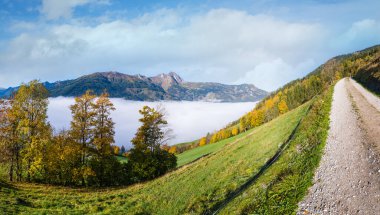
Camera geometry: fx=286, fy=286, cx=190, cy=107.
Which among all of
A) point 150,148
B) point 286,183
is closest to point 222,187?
point 286,183

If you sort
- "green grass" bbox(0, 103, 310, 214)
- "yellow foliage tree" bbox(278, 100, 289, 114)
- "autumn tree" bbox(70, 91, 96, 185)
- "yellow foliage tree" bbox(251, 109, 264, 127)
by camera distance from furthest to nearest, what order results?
"yellow foliage tree" bbox(251, 109, 264, 127) → "yellow foliage tree" bbox(278, 100, 289, 114) → "autumn tree" bbox(70, 91, 96, 185) → "green grass" bbox(0, 103, 310, 214)

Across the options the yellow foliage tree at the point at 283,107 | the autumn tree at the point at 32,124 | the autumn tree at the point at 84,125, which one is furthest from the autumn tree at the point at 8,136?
the yellow foliage tree at the point at 283,107

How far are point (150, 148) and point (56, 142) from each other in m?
17.1

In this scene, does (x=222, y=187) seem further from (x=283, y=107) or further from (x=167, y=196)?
(x=283, y=107)

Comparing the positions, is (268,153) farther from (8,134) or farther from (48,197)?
(8,134)

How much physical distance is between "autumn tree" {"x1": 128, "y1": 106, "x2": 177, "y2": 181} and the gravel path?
37.6 meters

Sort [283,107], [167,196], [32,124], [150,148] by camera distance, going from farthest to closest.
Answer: [283,107] < [150,148] < [32,124] < [167,196]

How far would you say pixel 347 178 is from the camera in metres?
15.8

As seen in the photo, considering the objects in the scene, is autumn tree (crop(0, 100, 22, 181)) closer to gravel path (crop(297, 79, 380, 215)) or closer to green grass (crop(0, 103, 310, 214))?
green grass (crop(0, 103, 310, 214))

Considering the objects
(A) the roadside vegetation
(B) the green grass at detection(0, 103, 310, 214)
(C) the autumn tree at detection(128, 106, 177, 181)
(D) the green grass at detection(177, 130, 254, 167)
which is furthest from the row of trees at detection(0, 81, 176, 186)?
(D) the green grass at detection(177, 130, 254, 167)

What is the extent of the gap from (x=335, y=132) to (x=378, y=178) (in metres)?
10.2

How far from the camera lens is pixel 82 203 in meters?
34.2

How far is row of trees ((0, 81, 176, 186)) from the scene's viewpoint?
47.0m

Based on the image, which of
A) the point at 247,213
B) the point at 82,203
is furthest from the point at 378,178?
the point at 82,203
